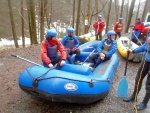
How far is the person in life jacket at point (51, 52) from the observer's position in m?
4.48

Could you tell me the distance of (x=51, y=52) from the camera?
4734 mm

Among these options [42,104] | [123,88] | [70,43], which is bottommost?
[42,104]

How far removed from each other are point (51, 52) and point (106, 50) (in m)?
2.09

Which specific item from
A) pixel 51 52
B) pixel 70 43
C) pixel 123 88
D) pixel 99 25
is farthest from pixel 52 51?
pixel 99 25

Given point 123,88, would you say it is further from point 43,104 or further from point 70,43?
point 70,43

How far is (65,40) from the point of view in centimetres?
634

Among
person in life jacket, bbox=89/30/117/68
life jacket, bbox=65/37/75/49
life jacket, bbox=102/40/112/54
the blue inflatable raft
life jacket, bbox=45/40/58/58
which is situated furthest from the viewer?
life jacket, bbox=65/37/75/49

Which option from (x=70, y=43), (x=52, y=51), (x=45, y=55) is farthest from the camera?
(x=70, y=43)

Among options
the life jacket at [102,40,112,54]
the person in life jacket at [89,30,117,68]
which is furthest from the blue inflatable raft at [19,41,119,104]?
the life jacket at [102,40,112,54]

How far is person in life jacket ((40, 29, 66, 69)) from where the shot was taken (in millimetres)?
4484

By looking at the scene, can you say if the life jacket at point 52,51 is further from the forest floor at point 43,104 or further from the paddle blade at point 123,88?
the paddle blade at point 123,88

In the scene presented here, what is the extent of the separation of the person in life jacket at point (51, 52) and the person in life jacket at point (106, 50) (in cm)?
146

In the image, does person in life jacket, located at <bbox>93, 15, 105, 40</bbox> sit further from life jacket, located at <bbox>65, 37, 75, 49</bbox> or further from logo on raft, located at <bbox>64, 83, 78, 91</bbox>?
logo on raft, located at <bbox>64, 83, 78, 91</bbox>

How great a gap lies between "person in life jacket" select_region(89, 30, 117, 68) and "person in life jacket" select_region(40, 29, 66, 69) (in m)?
1.46
